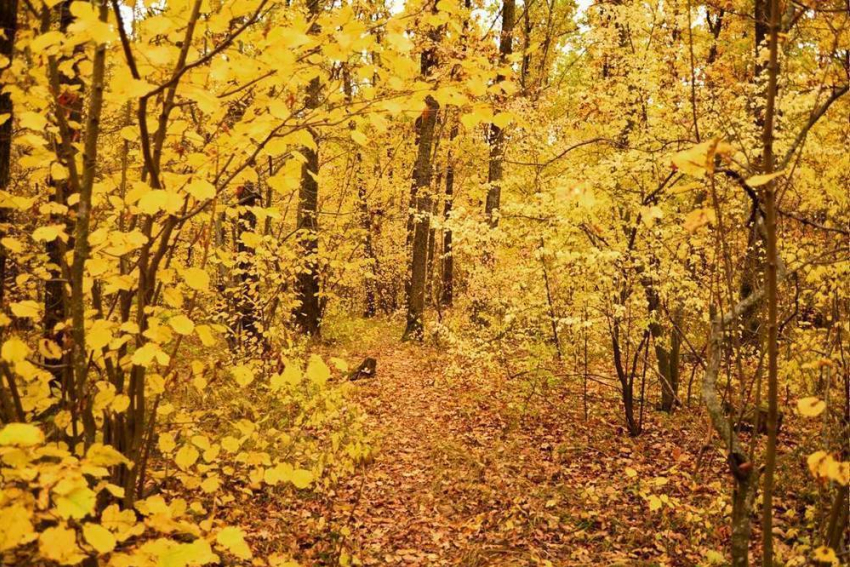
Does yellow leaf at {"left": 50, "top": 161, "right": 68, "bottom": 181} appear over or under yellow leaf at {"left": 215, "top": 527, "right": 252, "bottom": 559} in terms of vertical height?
over

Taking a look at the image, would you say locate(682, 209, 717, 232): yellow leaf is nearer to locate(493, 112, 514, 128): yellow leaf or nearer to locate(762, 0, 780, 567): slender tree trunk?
locate(762, 0, 780, 567): slender tree trunk

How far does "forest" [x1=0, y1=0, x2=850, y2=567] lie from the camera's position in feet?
7.44

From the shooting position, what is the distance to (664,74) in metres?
7.39

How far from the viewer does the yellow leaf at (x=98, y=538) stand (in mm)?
1919

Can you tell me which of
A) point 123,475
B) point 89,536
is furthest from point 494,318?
point 89,536

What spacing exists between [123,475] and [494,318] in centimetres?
734

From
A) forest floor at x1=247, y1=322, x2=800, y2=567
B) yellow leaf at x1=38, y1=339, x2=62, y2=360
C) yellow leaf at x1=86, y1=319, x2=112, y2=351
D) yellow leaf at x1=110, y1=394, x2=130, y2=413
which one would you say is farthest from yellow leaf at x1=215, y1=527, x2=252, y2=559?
forest floor at x1=247, y1=322, x2=800, y2=567

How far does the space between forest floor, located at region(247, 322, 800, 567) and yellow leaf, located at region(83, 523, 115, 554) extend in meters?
3.08

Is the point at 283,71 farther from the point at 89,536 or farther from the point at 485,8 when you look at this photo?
the point at 485,8

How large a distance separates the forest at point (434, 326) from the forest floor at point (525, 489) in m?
0.04

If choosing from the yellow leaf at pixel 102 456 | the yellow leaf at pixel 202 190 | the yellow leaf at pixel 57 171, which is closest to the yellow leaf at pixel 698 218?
the yellow leaf at pixel 202 190

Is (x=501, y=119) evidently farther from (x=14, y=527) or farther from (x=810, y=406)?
(x=14, y=527)

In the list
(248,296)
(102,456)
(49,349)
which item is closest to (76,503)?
(102,456)

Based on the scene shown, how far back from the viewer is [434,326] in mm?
9516
